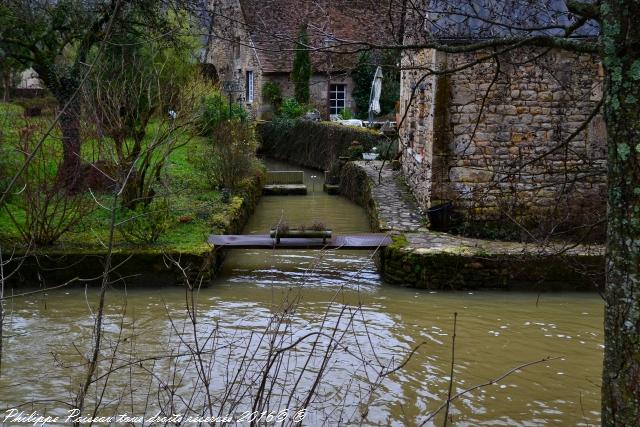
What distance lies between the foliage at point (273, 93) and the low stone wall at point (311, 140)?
1.86 metres

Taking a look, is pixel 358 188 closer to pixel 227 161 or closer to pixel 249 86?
pixel 227 161

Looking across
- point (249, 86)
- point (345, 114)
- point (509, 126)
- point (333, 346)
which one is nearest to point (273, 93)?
point (249, 86)

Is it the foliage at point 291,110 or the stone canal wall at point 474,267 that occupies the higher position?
the foliage at point 291,110

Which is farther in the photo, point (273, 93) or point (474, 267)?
point (273, 93)

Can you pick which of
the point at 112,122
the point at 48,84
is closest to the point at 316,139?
the point at 48,84

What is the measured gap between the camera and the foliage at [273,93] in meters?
30.7

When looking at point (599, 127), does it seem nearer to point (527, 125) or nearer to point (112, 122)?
point (527, 125)

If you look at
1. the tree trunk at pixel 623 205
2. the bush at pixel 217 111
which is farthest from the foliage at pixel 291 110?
the tree trunk at pixel 623 205

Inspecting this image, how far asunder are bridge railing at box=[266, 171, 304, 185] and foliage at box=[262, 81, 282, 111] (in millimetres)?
10101

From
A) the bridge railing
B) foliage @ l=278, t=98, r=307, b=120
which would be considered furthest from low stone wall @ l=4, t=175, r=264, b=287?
foliage @ l=278, t=98, r=307, b=120

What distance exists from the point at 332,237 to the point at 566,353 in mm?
4352

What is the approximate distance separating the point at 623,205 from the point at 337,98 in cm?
2828

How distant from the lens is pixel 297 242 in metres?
11.2

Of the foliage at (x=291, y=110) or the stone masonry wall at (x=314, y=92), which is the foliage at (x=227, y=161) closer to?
A: the foliage at (x=291, y=110)
